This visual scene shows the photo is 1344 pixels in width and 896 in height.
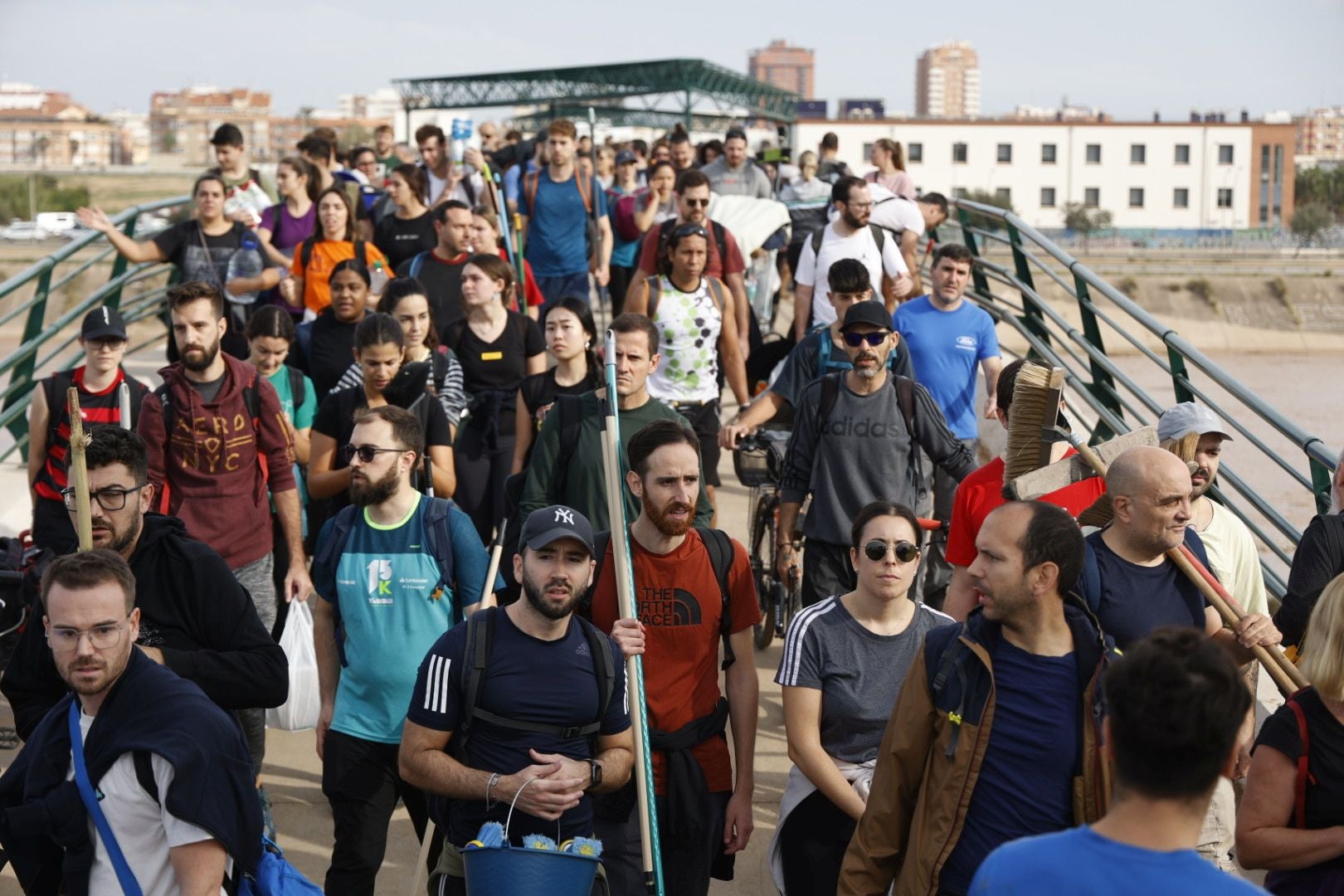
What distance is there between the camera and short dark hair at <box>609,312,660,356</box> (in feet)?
20.1

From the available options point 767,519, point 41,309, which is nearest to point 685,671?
point 767,519

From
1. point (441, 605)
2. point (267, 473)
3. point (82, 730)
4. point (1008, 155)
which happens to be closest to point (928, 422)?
point (441, 605)

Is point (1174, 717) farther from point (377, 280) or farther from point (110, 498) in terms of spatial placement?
point (377, 280)

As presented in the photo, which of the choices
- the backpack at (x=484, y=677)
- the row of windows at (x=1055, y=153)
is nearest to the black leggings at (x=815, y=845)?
the backpack at (x=484, y=677)

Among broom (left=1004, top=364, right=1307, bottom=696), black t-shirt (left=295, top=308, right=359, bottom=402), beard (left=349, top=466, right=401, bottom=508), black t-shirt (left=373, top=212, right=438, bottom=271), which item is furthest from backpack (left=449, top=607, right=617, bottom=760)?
black t-shirt (left=373, top=212, right=438, bottom=271)

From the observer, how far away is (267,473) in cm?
634

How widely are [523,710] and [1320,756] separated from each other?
198 centimetres

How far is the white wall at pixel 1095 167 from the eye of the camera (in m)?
94.4

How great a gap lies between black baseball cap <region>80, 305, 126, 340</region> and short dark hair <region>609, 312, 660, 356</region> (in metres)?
1.93

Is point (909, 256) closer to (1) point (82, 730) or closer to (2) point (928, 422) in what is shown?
(2) point (928, 422)

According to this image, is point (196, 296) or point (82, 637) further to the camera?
point (196, 296)

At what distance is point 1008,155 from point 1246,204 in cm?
1501

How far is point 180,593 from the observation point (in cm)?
429

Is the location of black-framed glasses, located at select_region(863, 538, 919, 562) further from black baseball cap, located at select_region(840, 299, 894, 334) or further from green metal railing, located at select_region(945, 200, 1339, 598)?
black baseball cap, located at select_region(840, 299, 894, 334)
